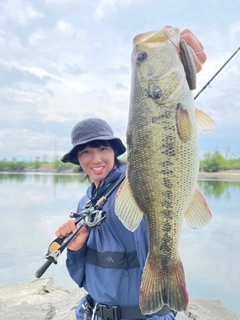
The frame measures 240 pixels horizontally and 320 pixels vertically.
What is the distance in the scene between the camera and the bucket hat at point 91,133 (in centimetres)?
236

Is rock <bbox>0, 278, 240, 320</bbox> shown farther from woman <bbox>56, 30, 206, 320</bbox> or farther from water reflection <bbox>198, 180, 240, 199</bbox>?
water reflection <bbox>198, 180, 240, 199</bbox>

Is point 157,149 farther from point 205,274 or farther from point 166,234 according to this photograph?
point 205,274

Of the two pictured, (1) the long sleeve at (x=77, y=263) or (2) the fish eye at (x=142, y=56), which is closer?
(2) the fish eye at (x=142, y=56)

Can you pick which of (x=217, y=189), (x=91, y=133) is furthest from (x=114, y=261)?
(x=217, y=189)

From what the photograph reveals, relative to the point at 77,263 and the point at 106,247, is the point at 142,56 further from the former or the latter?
the point at 77,263

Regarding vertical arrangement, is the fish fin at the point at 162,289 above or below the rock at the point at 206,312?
above

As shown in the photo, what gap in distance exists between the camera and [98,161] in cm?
231

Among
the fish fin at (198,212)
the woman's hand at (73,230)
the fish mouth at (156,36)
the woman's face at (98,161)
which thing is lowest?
the woman's hand at (73,230)

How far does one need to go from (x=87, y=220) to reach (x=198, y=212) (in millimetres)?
754

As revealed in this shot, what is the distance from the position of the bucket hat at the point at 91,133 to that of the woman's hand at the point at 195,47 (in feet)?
2.51

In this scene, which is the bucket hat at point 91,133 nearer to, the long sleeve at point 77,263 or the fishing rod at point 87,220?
the fishing rod at point 87,220

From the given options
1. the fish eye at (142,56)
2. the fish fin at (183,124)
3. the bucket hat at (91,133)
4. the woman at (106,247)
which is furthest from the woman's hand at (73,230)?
the fish eye at (142,56)

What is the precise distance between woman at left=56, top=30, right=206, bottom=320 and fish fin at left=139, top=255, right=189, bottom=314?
222mm

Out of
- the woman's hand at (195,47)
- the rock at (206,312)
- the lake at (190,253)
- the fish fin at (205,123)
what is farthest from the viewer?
the lake at (190,253)
